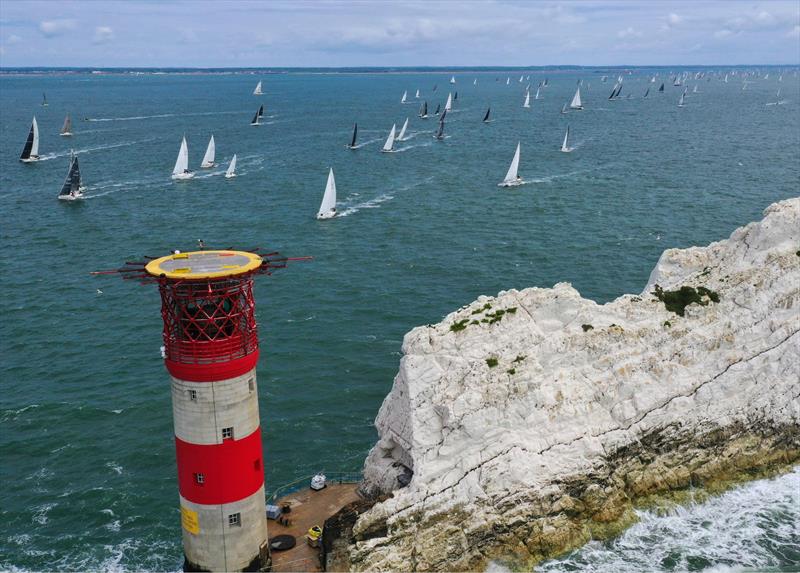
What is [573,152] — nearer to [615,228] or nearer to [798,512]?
[615,228]

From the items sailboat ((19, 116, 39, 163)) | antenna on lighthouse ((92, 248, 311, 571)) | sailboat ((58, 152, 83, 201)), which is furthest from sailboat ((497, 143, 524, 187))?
antenna on lighthouse ((92, 248, 311, 571))

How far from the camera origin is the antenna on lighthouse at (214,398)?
2856cm

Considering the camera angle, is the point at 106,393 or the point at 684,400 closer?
the point at 684,400

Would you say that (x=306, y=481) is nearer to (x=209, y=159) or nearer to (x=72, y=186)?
(x=72, y=186)

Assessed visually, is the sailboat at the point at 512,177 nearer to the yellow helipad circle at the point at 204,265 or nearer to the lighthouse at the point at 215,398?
the yellow helipad circle at the point at 204,265

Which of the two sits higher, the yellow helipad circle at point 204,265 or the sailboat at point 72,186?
the yellow helipad circle at point 204,265

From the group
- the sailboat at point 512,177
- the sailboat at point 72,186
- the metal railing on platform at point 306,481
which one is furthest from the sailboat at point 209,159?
the metal railing on platform at point 306,481

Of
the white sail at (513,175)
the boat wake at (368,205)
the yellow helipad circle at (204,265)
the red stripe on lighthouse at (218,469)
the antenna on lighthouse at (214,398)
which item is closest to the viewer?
the yellow helipad circle at (204,265)

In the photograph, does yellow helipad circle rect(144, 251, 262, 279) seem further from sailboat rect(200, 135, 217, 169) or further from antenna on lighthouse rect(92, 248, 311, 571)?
sailboat rect(200, 135, 217, 169)

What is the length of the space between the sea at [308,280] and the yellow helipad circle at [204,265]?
649 inches

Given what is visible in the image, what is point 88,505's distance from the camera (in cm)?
4347

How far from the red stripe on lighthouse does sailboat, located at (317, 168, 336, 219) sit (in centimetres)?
7643

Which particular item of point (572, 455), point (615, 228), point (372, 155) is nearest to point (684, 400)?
point (572, 455)

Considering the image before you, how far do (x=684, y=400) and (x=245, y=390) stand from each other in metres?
22.5
